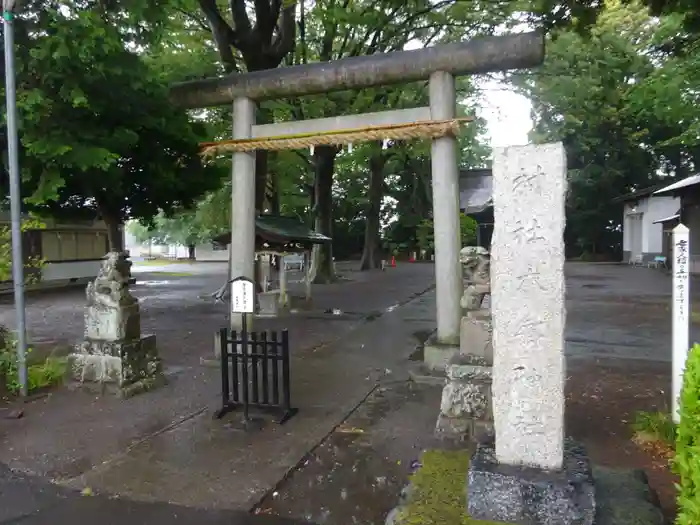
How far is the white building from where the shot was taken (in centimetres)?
2917

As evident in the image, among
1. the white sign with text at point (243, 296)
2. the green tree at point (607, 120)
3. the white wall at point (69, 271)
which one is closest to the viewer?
the white sign with text at point (243, 296)

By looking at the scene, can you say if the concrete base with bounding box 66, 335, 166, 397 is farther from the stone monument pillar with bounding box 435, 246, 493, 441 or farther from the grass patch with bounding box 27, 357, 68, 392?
the stone monument pillar with bounding box 435, 246, 493, 441

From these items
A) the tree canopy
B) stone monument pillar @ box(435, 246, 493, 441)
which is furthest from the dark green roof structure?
stone monument pillar @ box(435, 246, 493, 441)

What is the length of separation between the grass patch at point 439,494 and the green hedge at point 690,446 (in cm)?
96

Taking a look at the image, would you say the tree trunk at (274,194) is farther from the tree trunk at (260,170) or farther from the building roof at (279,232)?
the building roof at (279,232)

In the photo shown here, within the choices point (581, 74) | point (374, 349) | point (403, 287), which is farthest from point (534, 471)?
point (403, 287)

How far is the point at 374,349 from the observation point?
995cm

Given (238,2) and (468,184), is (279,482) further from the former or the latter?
(468,184)

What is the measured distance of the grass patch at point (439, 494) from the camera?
10.4 ft

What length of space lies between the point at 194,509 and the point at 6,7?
20.4ft

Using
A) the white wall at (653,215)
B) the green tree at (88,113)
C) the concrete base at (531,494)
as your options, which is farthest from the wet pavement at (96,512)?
the white wall at (653,215)

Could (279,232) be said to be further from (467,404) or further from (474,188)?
(474,188)

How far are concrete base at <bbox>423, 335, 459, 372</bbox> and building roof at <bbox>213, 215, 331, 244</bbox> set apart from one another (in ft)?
22.8

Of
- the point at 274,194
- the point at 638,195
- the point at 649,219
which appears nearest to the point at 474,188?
the point at 638,195
